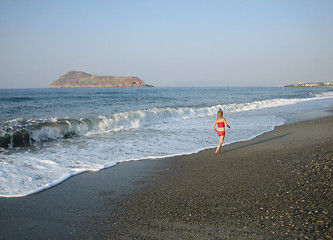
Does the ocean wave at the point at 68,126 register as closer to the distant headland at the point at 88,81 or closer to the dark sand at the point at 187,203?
A: the dark sand at the point at 187,203

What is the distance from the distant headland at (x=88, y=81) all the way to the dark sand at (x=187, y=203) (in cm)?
13674

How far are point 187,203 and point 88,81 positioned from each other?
145316mm

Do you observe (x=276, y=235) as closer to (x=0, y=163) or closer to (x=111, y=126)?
(x=0, y=163)

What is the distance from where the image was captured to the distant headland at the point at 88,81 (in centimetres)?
13912

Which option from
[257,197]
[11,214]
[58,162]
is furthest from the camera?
[58,162]

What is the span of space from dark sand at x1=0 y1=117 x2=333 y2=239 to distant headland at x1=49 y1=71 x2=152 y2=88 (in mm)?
136736

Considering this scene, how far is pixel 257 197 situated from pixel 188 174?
185 cm

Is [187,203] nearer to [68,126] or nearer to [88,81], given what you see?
[68,126]

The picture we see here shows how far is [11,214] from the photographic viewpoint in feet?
13.0

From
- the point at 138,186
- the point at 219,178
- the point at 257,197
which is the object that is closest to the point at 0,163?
the point at 138,186

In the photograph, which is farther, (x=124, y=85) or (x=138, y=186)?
(x=124, y=85)

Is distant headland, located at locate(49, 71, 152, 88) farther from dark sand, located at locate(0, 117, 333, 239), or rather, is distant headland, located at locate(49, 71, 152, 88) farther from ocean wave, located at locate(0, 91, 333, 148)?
dark sand, located at locate(0, 117, 333, 239)

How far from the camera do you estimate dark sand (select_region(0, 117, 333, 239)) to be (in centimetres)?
328

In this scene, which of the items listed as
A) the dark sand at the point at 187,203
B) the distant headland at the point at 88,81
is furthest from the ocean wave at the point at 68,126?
the distant headland at the point at 88,81
